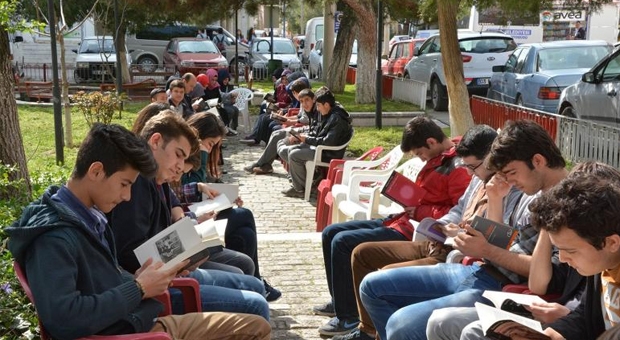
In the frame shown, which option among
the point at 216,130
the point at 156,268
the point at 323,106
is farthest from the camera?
the point at 323,106

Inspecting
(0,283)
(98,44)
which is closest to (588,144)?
(0,283)

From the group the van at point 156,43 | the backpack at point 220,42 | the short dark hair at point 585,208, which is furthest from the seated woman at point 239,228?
the backpack at point 220,42

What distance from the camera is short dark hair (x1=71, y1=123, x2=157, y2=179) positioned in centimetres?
331

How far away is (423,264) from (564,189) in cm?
190

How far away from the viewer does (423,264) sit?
4980 millimetres

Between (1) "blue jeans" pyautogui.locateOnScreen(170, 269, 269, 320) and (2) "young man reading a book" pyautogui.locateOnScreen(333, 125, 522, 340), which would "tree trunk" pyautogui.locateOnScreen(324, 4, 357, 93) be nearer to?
(2) "young man reading a book" pyautogui.locateOnScreen(333, 125, 522, 340)

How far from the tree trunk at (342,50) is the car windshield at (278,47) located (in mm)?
10055

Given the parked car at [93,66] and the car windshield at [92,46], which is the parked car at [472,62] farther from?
the car windshield at [92,46]

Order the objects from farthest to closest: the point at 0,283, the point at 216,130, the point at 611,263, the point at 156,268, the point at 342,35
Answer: the point at 342,35
the point at 216,130
the point at 0,283
the point at 156,268
the point at 611,263

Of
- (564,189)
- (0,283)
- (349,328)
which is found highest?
(564,189)

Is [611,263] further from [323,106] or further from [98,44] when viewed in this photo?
[98,44]

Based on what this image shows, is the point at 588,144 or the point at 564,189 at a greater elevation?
the point at 564,189

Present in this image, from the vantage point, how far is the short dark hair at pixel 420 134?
5660 mm

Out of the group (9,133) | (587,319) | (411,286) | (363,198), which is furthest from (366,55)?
(587,319)
